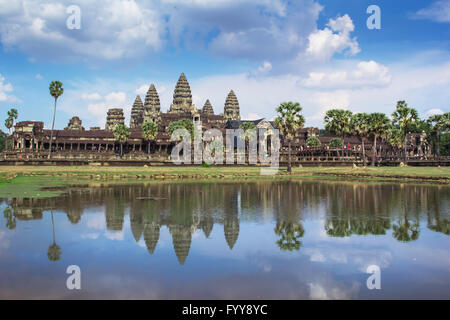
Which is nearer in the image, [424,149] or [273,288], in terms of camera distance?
[273,288]

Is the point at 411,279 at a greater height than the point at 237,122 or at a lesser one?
lesser

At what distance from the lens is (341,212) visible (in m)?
21.5

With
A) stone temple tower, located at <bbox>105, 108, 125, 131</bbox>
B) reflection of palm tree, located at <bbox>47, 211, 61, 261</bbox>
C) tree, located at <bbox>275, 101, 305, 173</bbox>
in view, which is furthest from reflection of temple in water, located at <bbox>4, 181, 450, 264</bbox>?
stone temple tower, located at <bbox>105, 108, 125, 131</bbox>

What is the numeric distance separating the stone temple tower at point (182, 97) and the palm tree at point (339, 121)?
70439 mm

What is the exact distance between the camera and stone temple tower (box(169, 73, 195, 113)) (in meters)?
154

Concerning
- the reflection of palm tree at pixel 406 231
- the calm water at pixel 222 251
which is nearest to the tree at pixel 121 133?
the calm water at pixel 222 251

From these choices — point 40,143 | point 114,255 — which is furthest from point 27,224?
point 40,143

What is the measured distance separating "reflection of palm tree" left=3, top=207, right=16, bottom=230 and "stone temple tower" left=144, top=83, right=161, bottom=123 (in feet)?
454

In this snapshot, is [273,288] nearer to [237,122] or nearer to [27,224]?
[27,224]

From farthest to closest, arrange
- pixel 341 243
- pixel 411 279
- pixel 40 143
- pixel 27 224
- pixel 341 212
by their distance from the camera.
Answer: pixel 40 143 < pixel 341 212 < pixel 27 224 < pixel 341 243 < pixel 411 279

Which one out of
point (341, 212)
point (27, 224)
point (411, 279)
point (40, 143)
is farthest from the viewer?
point (40, 143)

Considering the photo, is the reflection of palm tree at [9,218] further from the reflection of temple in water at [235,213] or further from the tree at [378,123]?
the tree at [378,123]
